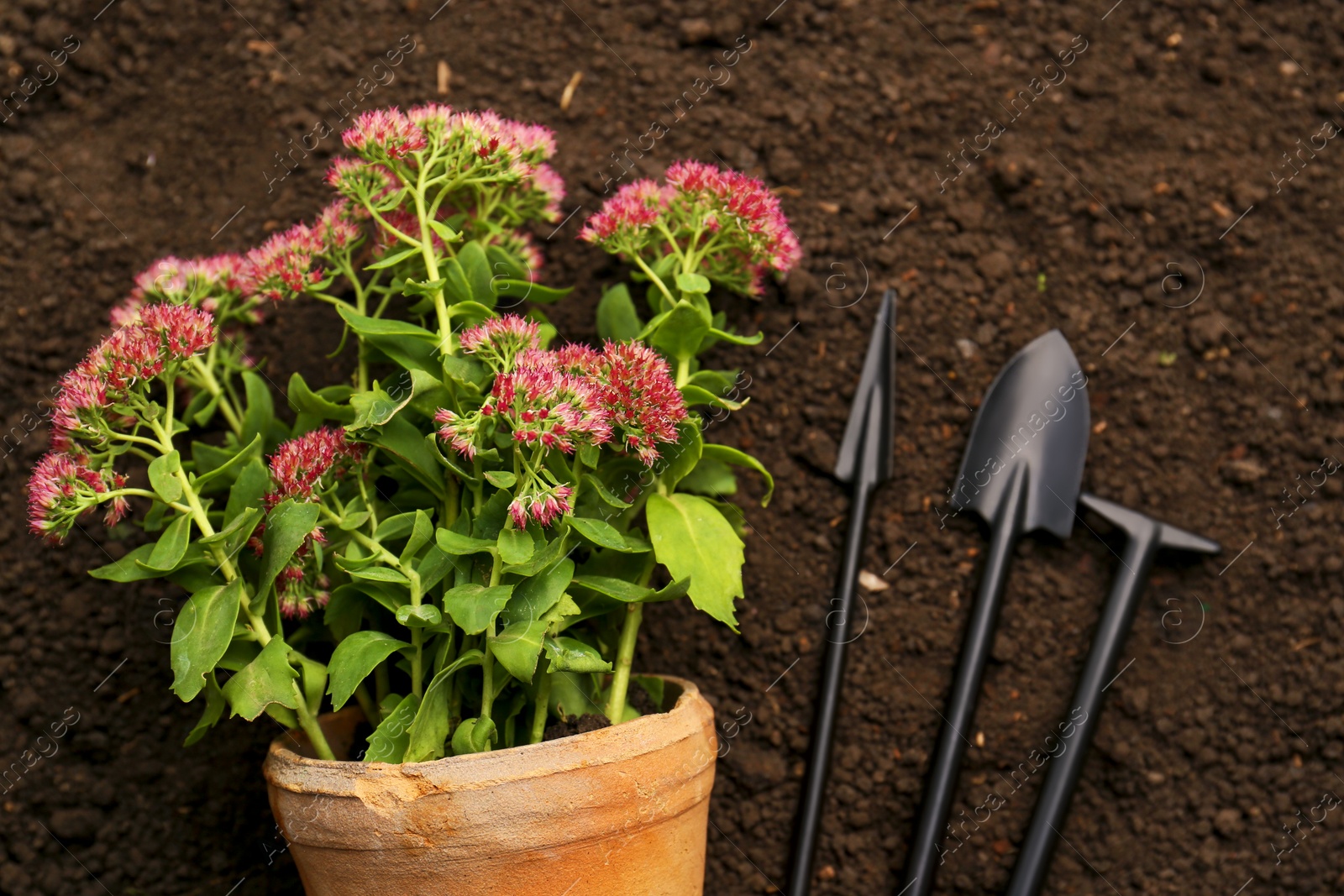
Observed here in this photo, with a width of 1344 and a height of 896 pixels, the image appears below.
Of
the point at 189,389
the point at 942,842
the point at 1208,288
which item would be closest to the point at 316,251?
the point at 189,389

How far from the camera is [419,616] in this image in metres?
0.95

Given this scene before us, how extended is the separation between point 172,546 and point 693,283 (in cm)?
58

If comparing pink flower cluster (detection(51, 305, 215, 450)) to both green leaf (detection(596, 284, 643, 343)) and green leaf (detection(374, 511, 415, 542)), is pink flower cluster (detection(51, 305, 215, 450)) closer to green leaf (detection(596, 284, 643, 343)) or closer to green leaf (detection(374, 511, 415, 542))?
green leaf (detection(374, 511, 415, 542))

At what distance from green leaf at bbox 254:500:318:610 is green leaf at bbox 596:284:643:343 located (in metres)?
0.42

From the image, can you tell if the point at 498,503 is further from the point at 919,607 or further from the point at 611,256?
the point at 919,607

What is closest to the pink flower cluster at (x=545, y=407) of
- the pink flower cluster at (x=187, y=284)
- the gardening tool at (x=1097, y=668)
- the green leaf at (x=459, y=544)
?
the green leaf at (x=459, y=544)

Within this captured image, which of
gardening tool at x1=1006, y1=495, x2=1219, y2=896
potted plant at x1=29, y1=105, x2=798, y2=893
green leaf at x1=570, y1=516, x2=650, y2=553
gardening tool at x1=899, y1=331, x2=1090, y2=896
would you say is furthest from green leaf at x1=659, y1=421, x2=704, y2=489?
gardening tool at x1=1006, y1=495, x2=1219, y2=896

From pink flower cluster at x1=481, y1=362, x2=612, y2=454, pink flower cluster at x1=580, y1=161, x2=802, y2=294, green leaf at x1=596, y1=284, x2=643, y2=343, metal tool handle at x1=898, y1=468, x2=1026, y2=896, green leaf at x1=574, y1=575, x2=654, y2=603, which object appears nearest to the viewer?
pink flower cluster at x1=481, y1=362, x2=612, y2=454

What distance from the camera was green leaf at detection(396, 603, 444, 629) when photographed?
957 mm

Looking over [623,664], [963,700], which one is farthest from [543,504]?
[963,700]

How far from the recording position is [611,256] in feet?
4.75

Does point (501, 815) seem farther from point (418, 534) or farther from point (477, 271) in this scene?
point (477, 271)

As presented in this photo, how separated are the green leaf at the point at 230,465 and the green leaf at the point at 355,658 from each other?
21 centimetres

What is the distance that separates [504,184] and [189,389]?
0.56 m
